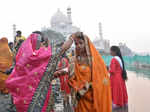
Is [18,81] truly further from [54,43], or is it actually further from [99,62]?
[99,62]

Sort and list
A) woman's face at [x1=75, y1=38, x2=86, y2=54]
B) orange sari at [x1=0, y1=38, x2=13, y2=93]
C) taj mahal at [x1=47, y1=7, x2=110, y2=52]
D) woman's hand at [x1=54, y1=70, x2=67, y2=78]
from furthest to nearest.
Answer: taj mahal at [x1=47, y1=7, x2=110, y2=52] → orange sari at [x1=0, y1=38, x2=13, y2=93] → woman's face at [x1=75, y1=38, x2=86, y2=54] → woman's hand at [x1=54, y1=70, x2=67, y2=78]

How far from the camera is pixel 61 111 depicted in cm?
431

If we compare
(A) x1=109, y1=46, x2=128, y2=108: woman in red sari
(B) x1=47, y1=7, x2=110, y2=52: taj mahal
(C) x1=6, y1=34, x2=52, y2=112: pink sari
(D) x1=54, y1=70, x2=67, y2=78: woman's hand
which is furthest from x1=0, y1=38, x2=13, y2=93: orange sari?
(B) x1=47, y1=7, x2=110, y2=52: taj mahal

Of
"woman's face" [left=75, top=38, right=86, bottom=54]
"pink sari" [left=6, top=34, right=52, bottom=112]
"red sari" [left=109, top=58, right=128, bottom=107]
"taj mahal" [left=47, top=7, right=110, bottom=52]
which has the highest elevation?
"taj mahal" [left=47, top=7, right=110, bottom=52]

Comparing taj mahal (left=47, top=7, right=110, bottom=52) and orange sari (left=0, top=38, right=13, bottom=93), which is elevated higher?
taj mahal (left=47, top=7, right=110, bottom=52)

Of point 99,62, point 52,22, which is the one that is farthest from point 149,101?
point 52,22

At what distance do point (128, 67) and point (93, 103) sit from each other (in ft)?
42.5

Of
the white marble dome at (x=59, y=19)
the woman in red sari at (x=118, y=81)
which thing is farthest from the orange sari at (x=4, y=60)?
the white marble dome at (x=59, y=19)

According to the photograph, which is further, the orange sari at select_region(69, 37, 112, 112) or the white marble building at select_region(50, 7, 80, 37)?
the white marble building at select_region(50, 7, 80, 37)

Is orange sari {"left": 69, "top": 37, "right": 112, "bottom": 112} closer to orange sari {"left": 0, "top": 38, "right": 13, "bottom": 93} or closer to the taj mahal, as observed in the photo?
orange sari {"left": 0, "top": 38, "right": 13, "bottom": 93}

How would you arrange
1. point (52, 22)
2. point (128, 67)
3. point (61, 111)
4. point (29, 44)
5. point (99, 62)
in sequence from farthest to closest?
1. point (52, 22)
2. point (128, 67)
3. point (61, 111)
4. point (29, 44)
5. point (99, 62)

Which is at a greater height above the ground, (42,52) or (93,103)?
(42,52)

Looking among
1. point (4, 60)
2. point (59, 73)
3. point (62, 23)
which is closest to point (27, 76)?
point (59, 73)

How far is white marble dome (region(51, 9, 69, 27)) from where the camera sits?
3795cm
